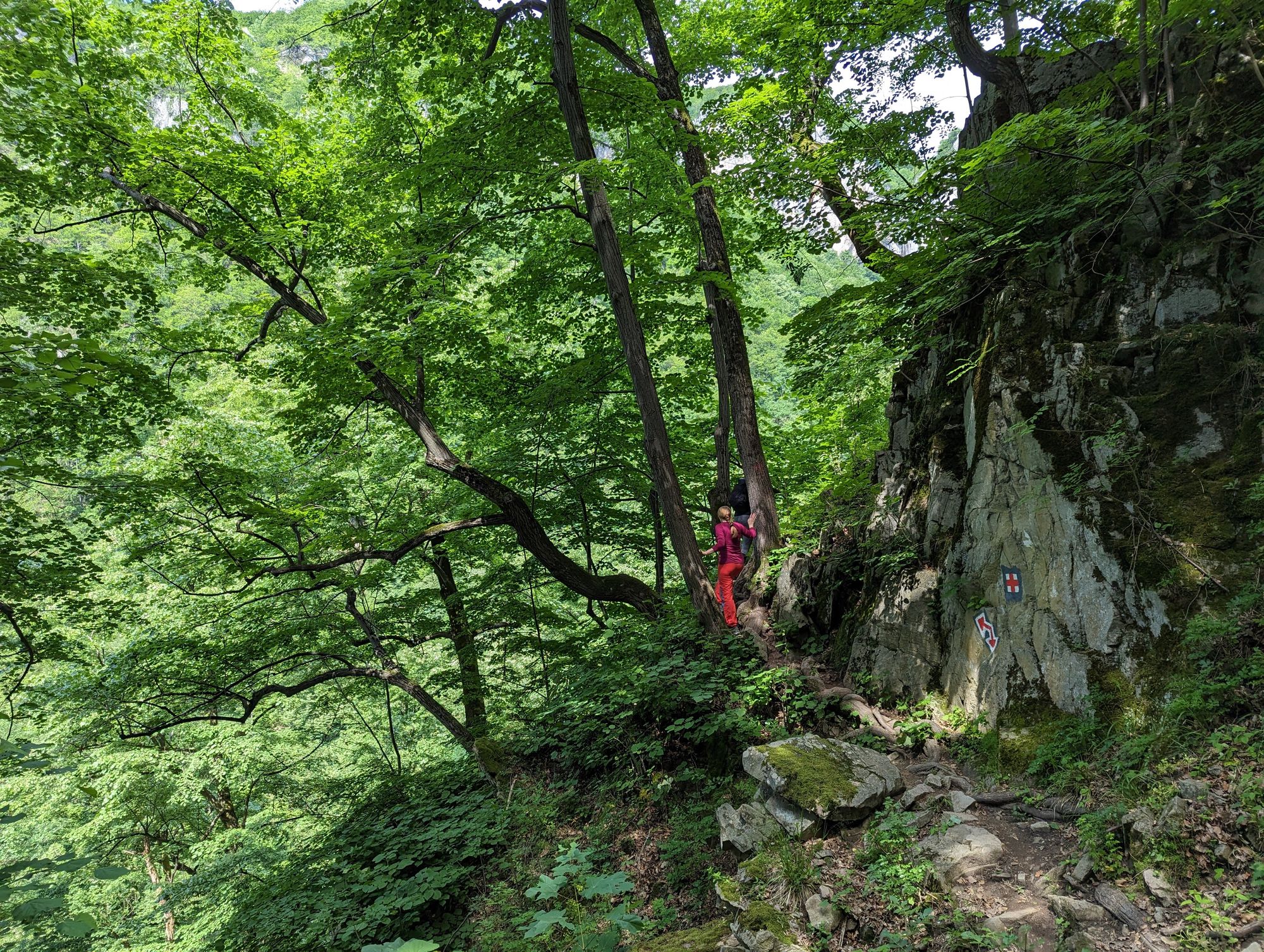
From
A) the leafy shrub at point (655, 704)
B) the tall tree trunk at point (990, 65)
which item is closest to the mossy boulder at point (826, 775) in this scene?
the leafy shrub at point (655, 704)

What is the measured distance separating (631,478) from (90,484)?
6.63 m

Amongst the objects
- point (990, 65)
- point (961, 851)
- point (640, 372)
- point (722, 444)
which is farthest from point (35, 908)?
point (990, 65)

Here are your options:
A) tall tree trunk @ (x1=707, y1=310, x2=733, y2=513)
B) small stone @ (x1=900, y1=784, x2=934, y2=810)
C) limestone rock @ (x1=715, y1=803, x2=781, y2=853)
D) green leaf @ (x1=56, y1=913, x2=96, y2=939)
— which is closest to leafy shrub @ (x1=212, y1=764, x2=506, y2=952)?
limestone rock @ (x1=715, y1=803, x2=781, y2=853)

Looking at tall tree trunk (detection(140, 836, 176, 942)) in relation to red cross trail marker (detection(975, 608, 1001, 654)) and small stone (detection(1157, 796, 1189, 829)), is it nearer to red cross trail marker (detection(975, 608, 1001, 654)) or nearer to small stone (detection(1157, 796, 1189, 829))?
red cross trail marker (detection(975, 608, 1001, 654))

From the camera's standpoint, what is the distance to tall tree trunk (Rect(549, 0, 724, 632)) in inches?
261

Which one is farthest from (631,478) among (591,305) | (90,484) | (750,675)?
(90,484)

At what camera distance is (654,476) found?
22.2 feet

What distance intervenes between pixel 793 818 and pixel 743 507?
423 centimetres

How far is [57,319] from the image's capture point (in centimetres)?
826

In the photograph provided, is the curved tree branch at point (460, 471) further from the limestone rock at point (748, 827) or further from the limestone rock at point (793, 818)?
the limestone rock at point (793, 818)

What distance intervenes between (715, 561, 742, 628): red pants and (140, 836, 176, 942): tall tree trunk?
28.8ft

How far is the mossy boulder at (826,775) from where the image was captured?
399 centimetres

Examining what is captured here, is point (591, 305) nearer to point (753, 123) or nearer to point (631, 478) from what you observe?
point (631, 478)

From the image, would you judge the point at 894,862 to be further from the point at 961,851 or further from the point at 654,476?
the point at 654,476
